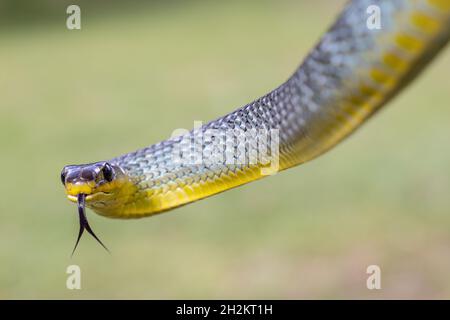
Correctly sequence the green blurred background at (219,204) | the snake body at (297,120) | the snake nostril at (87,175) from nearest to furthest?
the snake body at (297,120)
the snake nostril at (87,175)
the green blurred background at (219,204)

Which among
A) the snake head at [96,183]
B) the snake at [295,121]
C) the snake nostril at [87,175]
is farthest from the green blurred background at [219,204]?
the snake nostril at [87,175]

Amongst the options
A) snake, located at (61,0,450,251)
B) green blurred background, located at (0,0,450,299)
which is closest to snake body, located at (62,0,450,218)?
snake, located at (61,0,450,251)

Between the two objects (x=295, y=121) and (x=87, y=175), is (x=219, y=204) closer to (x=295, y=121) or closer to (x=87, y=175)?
(x=87, y=175)

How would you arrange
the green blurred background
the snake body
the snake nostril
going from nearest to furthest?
the snake body → the snake nostril → the green blurred background

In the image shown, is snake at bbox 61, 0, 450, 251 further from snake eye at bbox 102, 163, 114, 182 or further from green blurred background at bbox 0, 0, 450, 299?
green blurred background at bbox 0, 0, 450, 299

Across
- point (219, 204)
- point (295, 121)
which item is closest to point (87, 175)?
point (295, 121)

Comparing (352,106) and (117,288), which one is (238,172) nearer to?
(352,106)

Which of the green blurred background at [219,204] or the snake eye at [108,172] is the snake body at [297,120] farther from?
the green blurred background at [219,204]

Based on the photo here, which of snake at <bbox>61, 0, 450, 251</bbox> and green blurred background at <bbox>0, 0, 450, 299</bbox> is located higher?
green blurred background at <bbox>0, 0, 450, 299</bbox>
